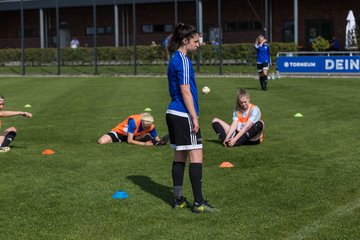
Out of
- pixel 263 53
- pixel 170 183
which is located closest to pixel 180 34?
pixel 170 183

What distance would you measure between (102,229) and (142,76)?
2851 cm

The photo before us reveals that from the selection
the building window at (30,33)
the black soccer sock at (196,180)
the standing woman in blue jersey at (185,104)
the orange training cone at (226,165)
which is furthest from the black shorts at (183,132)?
the building window at (30,33)

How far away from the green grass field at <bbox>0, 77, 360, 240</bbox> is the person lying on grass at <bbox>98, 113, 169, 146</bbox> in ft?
0.76

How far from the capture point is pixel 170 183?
8703 mm

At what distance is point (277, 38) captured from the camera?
1818 inches

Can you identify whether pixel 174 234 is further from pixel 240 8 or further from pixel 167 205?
pixel 240 8

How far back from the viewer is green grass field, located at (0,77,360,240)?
21.6 feet

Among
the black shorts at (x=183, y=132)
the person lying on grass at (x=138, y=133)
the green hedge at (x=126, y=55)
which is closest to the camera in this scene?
the black shorts at (x=183, y=132)

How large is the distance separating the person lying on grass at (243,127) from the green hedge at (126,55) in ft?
87.2

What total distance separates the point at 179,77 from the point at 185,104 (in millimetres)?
286

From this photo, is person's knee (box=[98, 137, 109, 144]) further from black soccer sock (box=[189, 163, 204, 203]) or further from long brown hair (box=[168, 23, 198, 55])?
long brown hair (box=[168, 23, 198, 55])

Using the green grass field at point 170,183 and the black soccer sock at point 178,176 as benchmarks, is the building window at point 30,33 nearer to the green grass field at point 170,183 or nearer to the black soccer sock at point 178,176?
the green grass field at point 170,183

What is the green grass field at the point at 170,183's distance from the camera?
21.6 feet

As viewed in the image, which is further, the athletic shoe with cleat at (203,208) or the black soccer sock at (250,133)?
the black soccer sock at (250,133)
